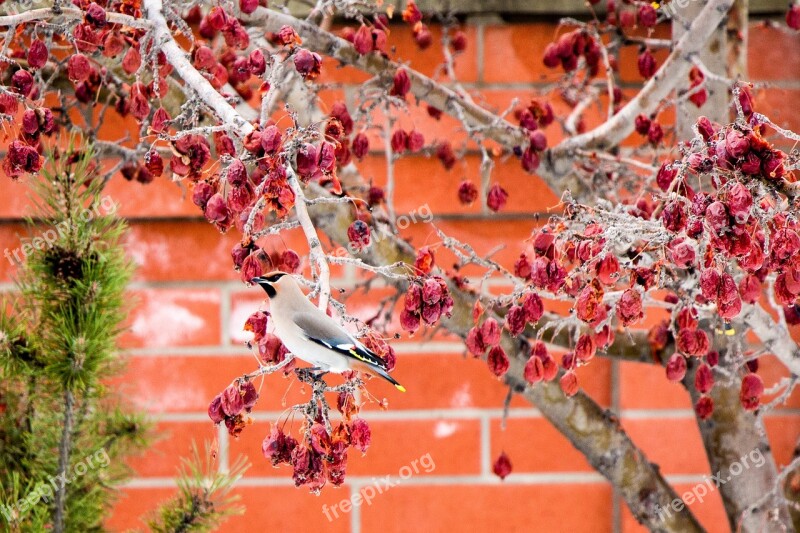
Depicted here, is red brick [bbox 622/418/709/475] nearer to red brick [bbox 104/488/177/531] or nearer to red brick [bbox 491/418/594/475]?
red brick [bbox 491/418/594/475]

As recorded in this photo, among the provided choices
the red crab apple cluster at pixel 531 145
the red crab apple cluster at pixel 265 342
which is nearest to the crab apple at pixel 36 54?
the red crab apple cluster at pixel 265 342

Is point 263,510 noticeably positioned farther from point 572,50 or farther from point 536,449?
point 572,50

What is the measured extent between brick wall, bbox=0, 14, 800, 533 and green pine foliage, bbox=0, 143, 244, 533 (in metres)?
0.35

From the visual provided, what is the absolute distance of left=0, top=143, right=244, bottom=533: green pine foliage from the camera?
2.77 feet

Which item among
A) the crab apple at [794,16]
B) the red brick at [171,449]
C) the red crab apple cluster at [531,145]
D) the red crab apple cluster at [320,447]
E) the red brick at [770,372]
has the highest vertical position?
the crab apple at [794,16]

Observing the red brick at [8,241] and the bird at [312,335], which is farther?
the red brick at [8,241]

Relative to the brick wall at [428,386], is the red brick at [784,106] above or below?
above

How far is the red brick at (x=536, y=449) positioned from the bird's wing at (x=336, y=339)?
77 centimetres

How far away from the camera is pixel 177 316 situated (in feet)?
4.30

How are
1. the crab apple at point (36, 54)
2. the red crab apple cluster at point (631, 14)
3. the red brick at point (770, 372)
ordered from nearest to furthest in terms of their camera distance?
1. the crab apple at point (36, 54)
2. the red crab apple cluster at point (631, 14)
3. the red brick at point (770, 372)

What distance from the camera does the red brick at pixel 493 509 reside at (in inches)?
51.7

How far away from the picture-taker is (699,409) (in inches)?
37.9

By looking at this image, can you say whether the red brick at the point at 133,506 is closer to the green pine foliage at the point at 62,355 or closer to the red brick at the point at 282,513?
the red brick at the point at 282,513

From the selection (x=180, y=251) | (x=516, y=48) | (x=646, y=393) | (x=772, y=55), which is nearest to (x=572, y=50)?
(x=516, y=48)
